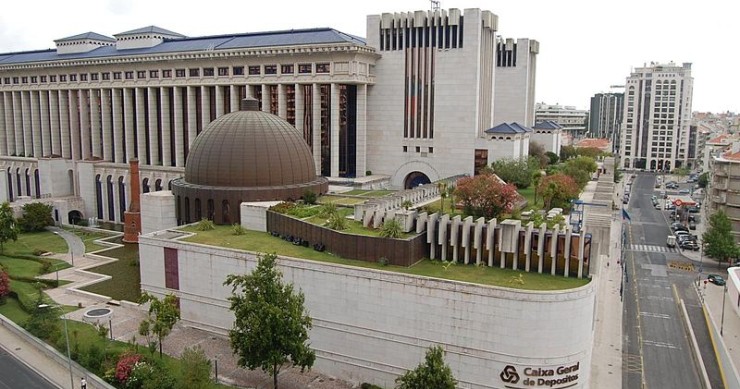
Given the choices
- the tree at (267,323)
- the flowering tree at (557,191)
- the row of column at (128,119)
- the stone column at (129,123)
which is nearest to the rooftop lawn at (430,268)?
the tree at (267,323)

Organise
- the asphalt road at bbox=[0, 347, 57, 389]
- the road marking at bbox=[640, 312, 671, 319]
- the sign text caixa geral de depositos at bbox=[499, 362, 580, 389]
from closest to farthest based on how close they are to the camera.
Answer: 1. the sign text caixa geral de depositos at bbox=[499, 362, 580, 389]
2. the asphalt road at bbox=[0, 347, 57, 389]
3. the road marking at bbox=[640, 312, 671, 319]

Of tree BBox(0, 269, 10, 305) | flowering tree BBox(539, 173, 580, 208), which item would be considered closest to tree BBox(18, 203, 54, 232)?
tree BBox(0, 269, 10, 305)

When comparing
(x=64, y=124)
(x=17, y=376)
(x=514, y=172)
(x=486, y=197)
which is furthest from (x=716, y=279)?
(x=64, y=124)

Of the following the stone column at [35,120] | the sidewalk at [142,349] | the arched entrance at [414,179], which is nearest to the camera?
the sidewalk at [142,349]

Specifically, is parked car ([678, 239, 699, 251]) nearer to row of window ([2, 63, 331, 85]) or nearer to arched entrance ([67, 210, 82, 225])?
row of window ([2, 63, 331, 85])

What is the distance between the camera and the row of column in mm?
87312

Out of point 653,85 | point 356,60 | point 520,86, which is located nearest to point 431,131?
point 356,60

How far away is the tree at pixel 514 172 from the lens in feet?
240

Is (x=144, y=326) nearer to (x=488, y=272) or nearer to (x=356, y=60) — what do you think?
(x=488, y=272)

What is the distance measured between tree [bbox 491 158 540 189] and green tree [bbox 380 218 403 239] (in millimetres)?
31283

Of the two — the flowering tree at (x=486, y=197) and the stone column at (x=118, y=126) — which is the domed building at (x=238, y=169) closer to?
the flowering tree at (x=486, y=197)

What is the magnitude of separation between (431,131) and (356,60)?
563 inches

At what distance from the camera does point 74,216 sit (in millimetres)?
93625

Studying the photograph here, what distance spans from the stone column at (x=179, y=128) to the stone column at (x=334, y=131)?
90.7ft
